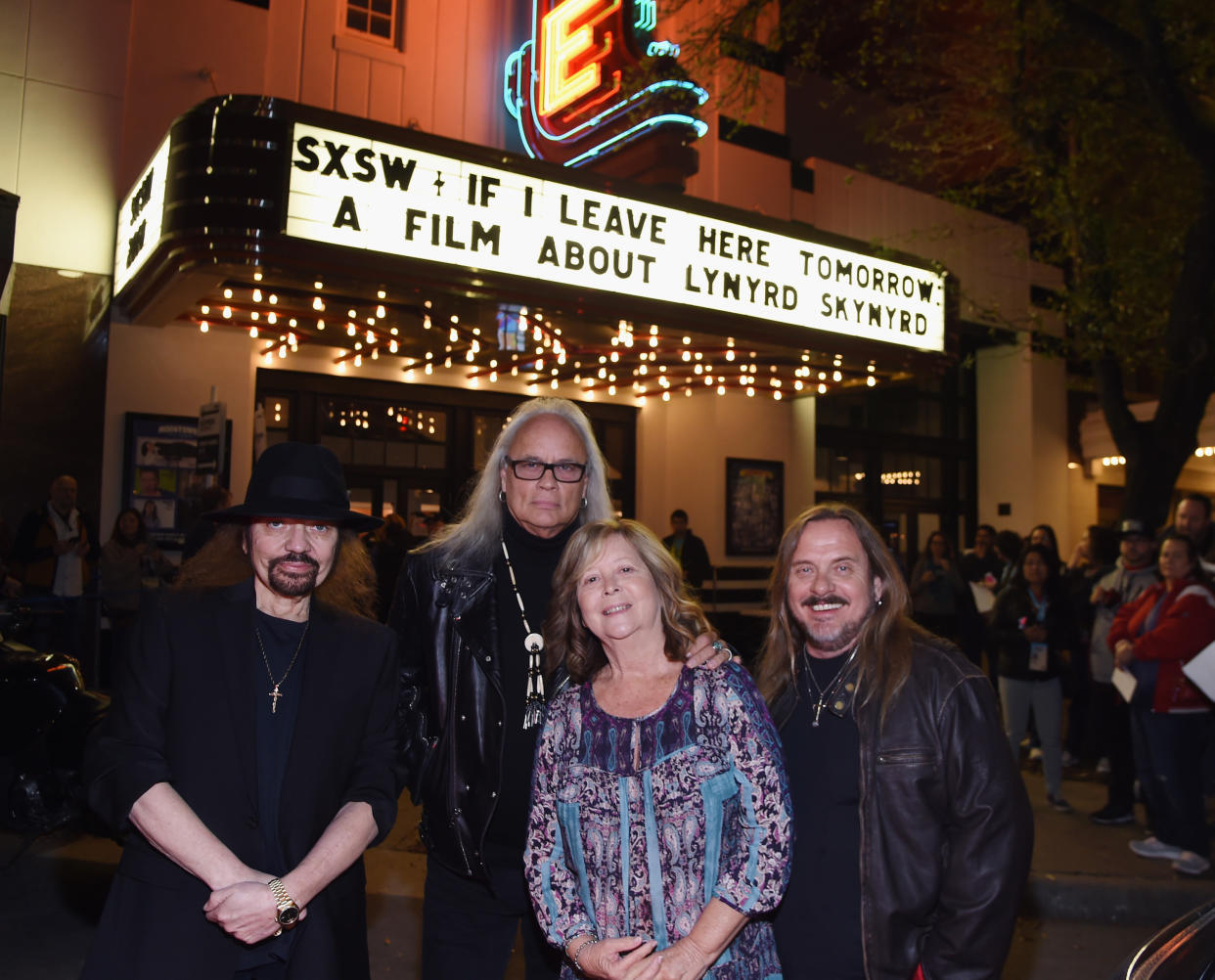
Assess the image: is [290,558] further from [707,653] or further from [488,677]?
[707,653]

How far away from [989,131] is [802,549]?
36.1ft

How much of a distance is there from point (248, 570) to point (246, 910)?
87 centimetres

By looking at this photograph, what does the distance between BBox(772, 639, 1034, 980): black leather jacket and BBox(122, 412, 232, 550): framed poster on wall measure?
937cm

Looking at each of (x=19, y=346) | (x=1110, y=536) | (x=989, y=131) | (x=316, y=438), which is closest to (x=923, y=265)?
(x=989, y=131)

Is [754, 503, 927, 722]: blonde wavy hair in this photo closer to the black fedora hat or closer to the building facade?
the black fedora hat

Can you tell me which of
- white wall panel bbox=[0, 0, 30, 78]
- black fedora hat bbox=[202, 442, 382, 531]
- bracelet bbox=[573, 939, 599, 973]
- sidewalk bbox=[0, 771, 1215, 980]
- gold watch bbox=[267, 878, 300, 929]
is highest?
white wall panel bbox=[0, 0, 30, 78]

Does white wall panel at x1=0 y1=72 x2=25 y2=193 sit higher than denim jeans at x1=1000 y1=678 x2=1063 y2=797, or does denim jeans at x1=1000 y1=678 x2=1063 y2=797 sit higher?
white wall panel at x1=0 y1=72 x2=25 y2=193

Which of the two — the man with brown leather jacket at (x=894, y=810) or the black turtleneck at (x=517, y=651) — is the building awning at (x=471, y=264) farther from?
the man with brown leather jacket at (x=894, y=810)

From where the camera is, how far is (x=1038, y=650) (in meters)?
7.16

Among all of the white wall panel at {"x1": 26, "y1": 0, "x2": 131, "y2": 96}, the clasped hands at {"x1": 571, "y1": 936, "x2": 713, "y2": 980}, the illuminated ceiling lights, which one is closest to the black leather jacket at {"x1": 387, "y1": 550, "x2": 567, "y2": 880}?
the clasped hands at {"x1": 571, "y1": 936, "x2": 713, "y2": 980}

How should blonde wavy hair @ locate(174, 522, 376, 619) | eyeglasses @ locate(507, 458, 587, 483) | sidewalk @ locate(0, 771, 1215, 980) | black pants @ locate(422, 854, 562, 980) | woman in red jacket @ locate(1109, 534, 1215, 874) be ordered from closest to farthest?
blonde wavy hair @ locate(174, 522, 376, 619)
black pants @ locate(422, 854, 562, 980)
eyeglasses @ locate(507, 458, 587, 483)
sidewalk @ locate(0, 771, 1215, 980)
woman in red jacket @ locate(1109, 534, 1215, 874)

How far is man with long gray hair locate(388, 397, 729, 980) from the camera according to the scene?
288cm

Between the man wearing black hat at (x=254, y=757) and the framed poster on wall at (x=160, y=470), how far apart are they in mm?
8465

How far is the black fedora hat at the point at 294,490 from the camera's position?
2.57 meters
